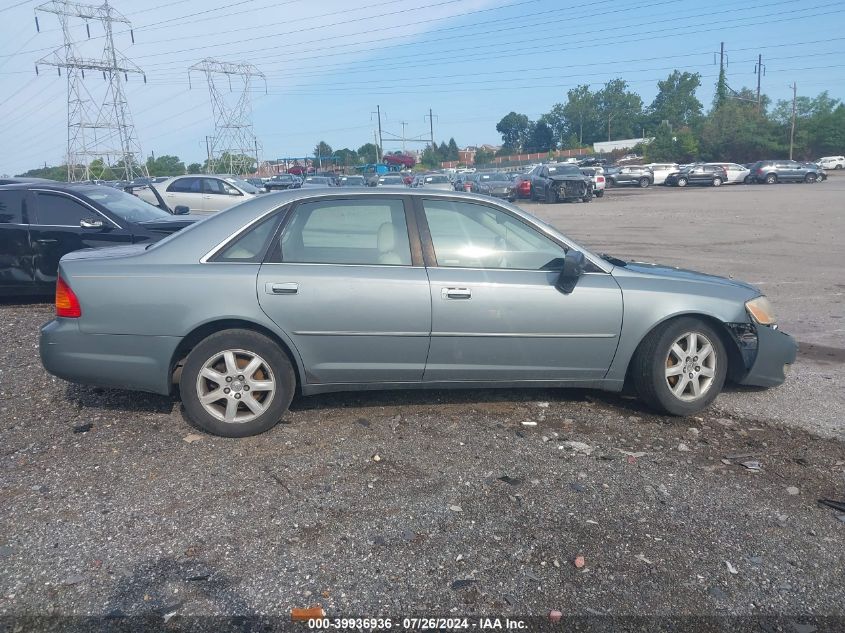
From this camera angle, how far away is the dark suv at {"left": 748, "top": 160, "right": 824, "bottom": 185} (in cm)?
4675

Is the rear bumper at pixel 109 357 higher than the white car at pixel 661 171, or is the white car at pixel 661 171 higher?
the white car at pixel 661 171

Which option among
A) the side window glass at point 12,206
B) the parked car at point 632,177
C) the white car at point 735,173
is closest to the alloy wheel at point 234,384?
the side window glass at point 12,206

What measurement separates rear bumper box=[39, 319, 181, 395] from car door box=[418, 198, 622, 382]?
1.73 metres

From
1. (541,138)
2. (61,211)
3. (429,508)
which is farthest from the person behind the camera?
(541,138)

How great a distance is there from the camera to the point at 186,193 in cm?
2059

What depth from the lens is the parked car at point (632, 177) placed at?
47.6 metres

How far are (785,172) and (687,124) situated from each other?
52.0m

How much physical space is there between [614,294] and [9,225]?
709cm

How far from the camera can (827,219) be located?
20.3 m

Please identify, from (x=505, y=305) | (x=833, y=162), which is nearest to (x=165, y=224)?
(x=505, y=305)

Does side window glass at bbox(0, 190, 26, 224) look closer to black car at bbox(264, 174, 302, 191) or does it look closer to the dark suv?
black car at bbox(264, 174, 302, 191)

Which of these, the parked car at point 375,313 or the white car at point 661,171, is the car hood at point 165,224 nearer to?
the parked car at point 375,313

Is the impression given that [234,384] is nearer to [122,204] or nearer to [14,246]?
[14,246]

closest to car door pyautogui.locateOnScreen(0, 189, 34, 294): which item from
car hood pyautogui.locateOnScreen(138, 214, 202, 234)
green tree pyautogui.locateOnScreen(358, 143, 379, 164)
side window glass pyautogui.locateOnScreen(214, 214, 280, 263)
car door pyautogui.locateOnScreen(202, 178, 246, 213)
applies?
car hood pyautogui.locateOnScreen(138, 214, 202, 234)
